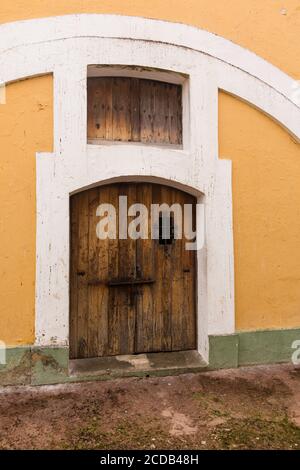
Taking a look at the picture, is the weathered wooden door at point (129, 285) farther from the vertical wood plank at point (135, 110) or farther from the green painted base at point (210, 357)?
the vertical wood plank at point (135, 110)

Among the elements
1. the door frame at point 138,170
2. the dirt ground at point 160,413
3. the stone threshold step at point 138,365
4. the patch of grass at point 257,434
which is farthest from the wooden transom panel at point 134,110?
the patch of grass at point 257,434

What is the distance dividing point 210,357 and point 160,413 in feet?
3.47

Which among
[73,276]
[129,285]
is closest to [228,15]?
[129,285]

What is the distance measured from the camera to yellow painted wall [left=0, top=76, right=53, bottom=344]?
3707 millimetres

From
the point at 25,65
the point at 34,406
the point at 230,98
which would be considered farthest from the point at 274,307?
the point at 25,65

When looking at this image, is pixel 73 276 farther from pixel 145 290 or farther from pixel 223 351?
pixel 223 351

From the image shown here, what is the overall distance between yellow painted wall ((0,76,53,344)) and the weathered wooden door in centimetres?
52

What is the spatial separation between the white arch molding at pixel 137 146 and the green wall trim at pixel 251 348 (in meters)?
0.11

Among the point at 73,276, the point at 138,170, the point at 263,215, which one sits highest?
the point at 138,170

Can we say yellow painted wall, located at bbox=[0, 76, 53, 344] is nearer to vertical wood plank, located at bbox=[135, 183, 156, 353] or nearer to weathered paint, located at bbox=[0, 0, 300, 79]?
weathered paint, located at bbox=[0, 0, 300, 79]

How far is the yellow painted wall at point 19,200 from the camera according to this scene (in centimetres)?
371

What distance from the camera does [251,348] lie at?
4316 mm
